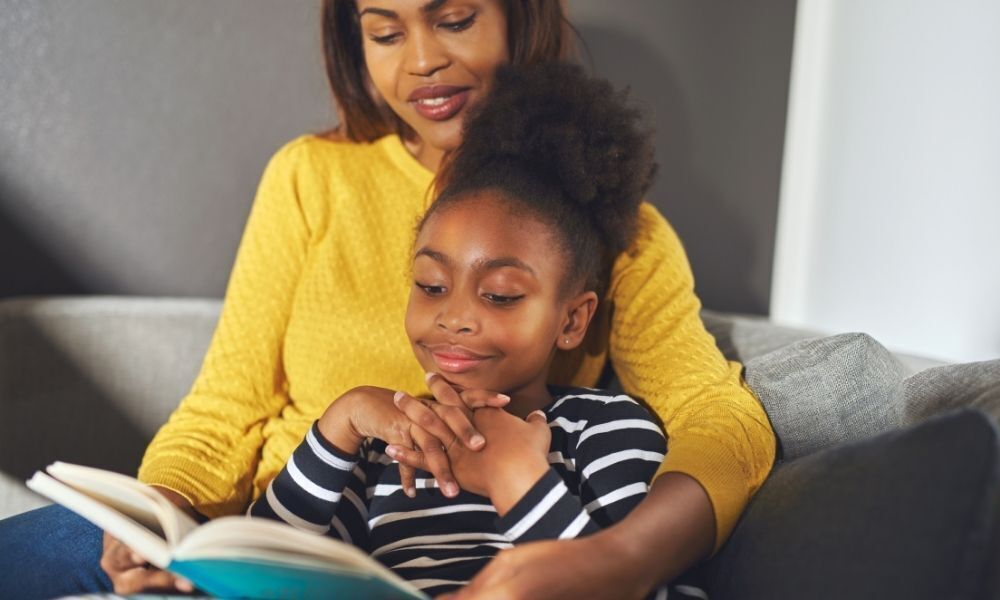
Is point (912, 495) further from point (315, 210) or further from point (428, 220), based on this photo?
point (315, 210)

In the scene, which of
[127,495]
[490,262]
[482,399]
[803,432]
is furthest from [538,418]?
[127,495]

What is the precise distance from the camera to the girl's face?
3.89ft

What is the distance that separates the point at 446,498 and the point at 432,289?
266 millimetres

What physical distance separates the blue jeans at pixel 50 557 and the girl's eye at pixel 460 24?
33.3 inches

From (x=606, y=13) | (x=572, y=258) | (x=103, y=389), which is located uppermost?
(x=606, y=13)

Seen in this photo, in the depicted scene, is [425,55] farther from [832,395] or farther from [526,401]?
[832,395]

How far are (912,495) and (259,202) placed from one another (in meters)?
1.09

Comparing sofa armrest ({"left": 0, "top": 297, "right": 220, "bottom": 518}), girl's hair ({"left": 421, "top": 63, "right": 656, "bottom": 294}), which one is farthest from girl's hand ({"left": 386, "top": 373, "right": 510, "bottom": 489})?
sofa armrest ({"left": 0, "top": 297, "right": 220, "bottom": 518})

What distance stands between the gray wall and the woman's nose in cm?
58

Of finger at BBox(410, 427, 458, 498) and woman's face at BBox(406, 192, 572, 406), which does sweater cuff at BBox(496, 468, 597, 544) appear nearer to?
finger at BBox(410, 427, 458, 498)

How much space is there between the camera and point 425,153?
1565 millimetres

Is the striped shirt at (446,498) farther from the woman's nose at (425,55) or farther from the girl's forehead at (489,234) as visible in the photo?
the woman's nose at (425,55)

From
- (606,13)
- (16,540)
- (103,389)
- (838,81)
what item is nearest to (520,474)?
(16,540)

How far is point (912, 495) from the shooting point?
82 centimetres
